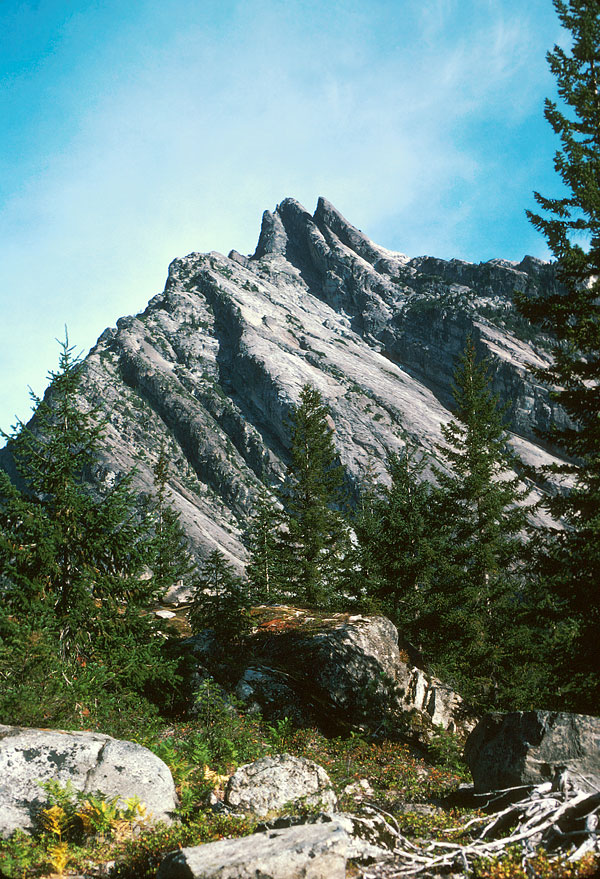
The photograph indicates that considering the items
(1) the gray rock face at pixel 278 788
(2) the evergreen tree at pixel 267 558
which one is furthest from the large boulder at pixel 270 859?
(2) the evergreen tree at pixel 267 558

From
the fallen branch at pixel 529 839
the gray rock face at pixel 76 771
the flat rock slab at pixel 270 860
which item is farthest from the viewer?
the gray rock face at pixel 76 771

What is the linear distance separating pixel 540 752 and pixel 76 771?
633 centimetres

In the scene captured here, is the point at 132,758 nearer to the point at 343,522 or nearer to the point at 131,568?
the point at 131,568

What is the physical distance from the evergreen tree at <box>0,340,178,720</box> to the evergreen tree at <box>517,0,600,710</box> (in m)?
8.88

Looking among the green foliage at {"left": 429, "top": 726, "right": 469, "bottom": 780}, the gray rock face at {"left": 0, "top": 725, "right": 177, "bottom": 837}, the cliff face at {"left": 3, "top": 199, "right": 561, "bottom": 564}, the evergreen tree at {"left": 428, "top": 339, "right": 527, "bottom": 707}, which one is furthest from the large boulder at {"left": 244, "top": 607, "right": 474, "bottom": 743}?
the cliff face at {"left": 3, "top": 199, "right": 561, "bottom": 564}

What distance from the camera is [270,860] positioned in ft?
13.2

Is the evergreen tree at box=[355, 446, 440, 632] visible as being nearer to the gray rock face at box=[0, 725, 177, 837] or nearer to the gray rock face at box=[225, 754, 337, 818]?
the gray rock face at box=[225, 754, 337, 818]

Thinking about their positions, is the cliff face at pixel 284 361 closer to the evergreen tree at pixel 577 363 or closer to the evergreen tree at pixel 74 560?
the evergreen tree at pixel 74 560

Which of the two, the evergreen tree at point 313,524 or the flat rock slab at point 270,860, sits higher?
the evergreen tree at point 313,524

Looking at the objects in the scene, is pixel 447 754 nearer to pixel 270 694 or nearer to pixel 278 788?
pixel 270 694

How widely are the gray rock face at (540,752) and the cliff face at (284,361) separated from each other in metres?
77.3

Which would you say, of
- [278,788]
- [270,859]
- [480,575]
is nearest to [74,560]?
[278,788]

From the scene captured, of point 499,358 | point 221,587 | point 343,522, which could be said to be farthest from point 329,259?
point 221,587

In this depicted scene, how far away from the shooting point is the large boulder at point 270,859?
13.0ft
